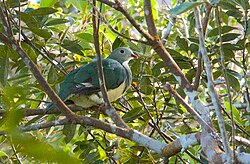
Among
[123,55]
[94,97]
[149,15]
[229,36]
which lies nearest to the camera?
[149,15]

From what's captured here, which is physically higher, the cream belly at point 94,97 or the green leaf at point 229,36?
the green leaf at point 229,36

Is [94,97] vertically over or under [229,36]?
under

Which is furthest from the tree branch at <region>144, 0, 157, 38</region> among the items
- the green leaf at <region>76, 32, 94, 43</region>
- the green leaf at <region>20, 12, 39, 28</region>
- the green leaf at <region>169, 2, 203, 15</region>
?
the green leaf at <region>76, 32, 94, 43</region>

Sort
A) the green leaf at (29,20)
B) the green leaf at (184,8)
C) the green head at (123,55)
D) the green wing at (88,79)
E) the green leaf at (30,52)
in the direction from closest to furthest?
the green leaf at (184,8)
the green leaf at (29,20)
the green leaf at (30,52)
the green wing at (88,79)
the green head at (123,55)

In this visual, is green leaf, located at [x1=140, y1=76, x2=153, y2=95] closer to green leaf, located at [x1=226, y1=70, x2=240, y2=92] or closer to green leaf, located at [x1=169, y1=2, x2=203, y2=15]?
green leaf, located at [x1=226, y1=70, x2=240, y2=92]

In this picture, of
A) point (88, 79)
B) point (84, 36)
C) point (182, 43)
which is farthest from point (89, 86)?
point (182, 43)

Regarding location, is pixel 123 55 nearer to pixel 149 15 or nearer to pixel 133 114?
pixel 133 114

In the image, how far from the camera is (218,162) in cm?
112

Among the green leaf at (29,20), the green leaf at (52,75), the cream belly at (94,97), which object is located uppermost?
the green leaf at (29,20)

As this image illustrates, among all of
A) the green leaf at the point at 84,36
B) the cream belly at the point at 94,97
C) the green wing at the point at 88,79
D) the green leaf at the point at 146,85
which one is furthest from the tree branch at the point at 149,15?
the cream belly at the point at 94,97

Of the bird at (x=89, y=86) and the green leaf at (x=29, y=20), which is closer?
the green leaf at (x=29, y=20)

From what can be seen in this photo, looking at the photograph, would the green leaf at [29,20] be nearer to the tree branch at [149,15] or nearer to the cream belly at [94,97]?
the tree branch at [149,15]

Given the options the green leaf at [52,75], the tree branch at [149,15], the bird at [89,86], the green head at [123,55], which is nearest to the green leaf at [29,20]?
the green leaf at [52,75]

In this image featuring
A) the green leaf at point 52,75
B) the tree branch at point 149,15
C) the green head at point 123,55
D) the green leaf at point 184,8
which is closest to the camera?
the green leaf at point 184,8
